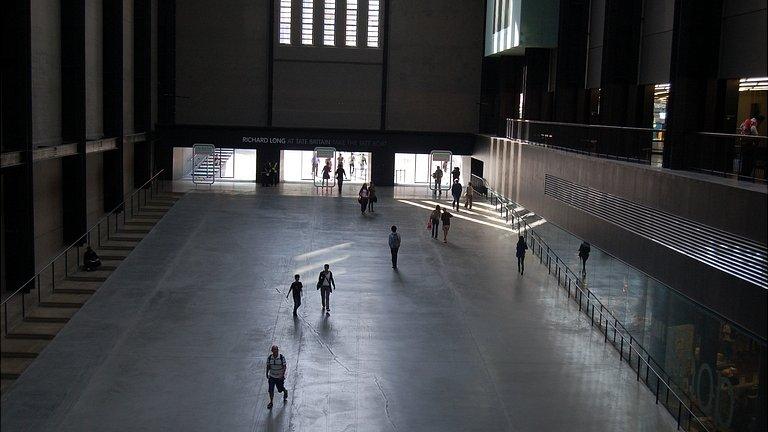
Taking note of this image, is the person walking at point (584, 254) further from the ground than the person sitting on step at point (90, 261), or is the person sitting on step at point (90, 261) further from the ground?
the person walking at point (584, 254)

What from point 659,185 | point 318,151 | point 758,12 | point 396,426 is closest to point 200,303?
point 396,426

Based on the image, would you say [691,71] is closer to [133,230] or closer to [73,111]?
[73,111]

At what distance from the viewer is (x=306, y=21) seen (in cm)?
4447

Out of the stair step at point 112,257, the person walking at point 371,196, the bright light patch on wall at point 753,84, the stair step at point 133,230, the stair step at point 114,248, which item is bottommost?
the stair step at point 112,257

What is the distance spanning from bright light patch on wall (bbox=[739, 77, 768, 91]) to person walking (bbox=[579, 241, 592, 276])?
553cm

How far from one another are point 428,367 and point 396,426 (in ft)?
10.1

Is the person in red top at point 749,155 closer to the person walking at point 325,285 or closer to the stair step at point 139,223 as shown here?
the person walking at point 325,285

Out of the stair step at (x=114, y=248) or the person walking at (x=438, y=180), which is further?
the person walking at (x=438, y=180)

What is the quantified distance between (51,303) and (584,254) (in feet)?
43.2

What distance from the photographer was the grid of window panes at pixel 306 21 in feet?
145

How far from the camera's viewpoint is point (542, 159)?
28734mm

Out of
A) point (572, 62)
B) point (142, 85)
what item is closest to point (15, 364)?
point (572, 62)

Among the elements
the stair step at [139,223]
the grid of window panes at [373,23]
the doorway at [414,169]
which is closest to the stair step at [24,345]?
the stair step at [139,223]

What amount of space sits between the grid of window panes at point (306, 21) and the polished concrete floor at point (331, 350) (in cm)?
1841
